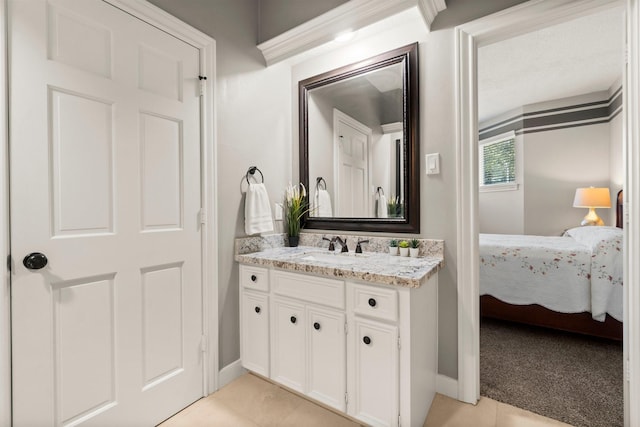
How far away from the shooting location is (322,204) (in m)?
2.31

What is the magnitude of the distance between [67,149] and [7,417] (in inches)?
41.7

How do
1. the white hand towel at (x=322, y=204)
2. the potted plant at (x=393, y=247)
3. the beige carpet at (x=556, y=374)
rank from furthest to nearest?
the white hand towel at (x=322, y=204), the potted plant at (x=393, y=247), the beige carpet at (x=556, y=374)

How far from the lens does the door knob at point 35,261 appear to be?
46.2 inches

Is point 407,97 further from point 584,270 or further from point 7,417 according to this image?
point 7,417

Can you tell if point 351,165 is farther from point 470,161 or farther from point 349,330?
point 349,330

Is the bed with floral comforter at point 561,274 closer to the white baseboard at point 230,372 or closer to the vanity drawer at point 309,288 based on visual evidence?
the vanity drawer at point 309,288

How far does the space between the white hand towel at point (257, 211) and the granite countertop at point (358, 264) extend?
0.17 m

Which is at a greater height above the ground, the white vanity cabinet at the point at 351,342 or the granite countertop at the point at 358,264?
the granite countertop at the point at 358,264

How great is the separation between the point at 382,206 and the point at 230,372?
147cm

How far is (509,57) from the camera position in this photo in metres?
3.13

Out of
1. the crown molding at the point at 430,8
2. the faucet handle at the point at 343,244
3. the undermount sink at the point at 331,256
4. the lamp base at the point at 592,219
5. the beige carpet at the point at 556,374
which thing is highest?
the crown molding at the point at 430,8

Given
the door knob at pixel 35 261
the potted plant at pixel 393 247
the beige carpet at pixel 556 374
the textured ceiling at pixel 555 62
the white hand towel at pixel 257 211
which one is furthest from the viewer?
the textured ceiling at pixel 555 62

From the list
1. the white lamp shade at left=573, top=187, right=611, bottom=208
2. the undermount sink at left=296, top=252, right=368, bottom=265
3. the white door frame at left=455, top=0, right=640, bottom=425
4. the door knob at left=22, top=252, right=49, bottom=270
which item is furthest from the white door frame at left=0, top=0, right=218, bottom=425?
the white lamp shade at left=573, top=187, right=611, bottom=208

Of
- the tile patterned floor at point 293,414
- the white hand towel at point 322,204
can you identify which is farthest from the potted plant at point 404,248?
the tile patterned floor at point 293,414
